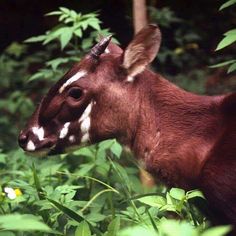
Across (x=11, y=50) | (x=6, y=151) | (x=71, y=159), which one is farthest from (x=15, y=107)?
(x=71, y=159)

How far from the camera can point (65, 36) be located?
545 cm

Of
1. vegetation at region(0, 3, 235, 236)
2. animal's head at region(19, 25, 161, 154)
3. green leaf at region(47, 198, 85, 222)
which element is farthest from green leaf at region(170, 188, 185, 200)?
animal's head at region(19, 25, 161, 154)

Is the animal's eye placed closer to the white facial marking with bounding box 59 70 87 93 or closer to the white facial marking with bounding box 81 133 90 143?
the white facial marking with bounding box 59 70 87 93

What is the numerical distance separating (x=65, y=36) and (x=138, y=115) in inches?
51.0

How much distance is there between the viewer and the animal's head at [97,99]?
4.43m

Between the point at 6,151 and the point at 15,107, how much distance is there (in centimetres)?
97

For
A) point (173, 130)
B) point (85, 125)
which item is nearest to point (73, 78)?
point (85, 125)

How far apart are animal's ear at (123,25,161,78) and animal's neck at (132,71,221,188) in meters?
0.09

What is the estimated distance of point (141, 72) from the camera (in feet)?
14.6

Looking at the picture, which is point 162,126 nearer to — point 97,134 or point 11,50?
point 97,134

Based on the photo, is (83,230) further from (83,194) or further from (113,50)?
(83,194)

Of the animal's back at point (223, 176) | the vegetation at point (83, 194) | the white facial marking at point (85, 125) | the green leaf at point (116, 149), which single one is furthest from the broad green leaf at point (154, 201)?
the green leaf at point (116, 149)

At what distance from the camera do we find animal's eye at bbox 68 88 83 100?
14.7 ft

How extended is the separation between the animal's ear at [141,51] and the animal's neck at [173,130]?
0.09 metres
